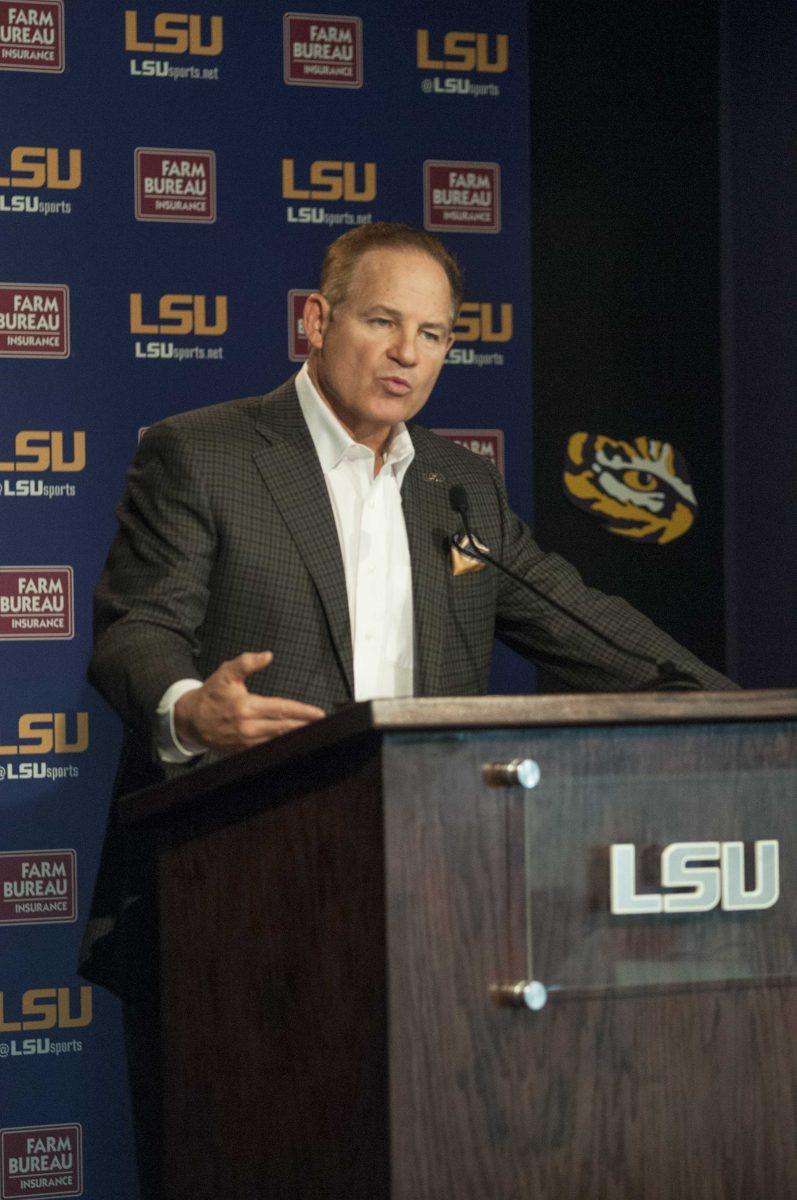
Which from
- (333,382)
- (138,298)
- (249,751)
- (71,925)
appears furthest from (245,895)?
(138,298)

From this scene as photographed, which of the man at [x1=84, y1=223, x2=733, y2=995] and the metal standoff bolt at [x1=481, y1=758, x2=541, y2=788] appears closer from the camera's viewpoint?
the metal standoff bolt at [x1=481, y1=758, x2=541, y2=788]

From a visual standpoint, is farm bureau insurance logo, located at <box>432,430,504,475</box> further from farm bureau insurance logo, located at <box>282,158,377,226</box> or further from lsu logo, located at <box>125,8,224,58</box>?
lsu logo, located at <box>125,8,224,58</box>

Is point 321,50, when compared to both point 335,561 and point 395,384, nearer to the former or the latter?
point 395,384

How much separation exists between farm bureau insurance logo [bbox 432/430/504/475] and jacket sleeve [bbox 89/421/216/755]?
143 centimetres

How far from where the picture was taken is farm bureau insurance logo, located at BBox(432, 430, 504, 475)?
3.76m

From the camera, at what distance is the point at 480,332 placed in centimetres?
380

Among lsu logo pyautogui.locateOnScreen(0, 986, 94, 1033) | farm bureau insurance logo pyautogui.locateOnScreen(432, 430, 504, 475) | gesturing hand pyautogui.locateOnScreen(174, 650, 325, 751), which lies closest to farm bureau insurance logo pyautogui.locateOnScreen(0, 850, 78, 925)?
lsu logo pyautogui.locateOnScreen(0, 986, 94, 1033)

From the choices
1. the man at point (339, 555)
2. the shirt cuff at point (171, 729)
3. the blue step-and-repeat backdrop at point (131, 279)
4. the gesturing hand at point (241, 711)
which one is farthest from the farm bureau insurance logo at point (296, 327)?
the gesturing hand at point (241, 711)

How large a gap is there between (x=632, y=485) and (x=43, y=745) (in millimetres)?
1473

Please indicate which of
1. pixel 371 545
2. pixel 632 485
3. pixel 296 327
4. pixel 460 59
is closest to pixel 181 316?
pixel 296 327

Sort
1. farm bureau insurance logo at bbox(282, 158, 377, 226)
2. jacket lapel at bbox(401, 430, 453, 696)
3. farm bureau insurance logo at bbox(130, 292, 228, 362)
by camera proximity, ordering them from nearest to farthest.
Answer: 1. jacket lapel at bbox(401, 430, 453, 696)
2. farm bureau insurance logo at bbox(130, 292, 228, 362)
3. farm bureau insurance logo at bbox(282, 158, 377, 226)

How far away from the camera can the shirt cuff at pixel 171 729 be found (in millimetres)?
1841

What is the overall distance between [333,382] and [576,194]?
1618 mm

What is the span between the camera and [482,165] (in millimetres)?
3820
